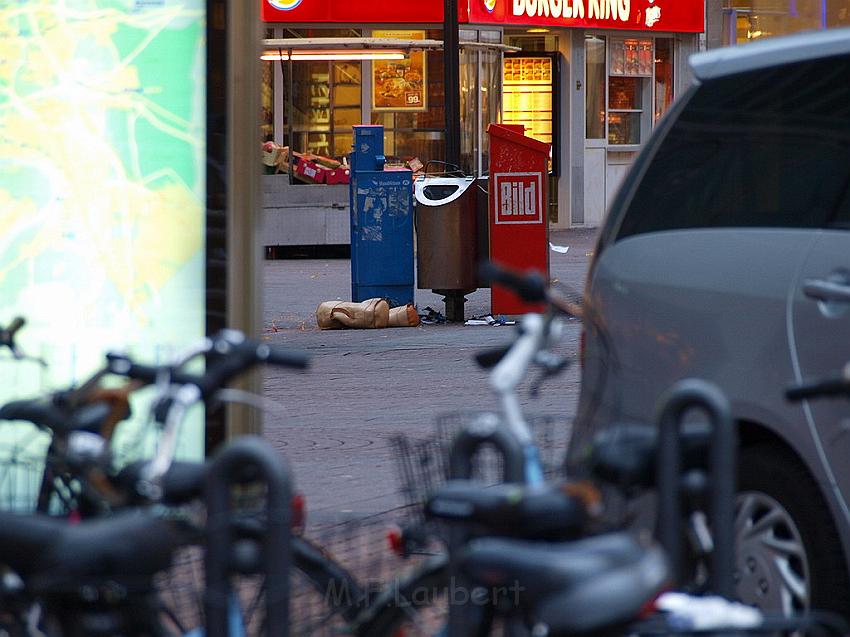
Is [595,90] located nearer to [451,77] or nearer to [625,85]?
[625,85]

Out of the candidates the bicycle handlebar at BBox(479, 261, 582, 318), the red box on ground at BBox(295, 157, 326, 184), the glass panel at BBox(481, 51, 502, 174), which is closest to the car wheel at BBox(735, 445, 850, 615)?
the bicycle handlebar at BBox(479, 261, 582, 318)

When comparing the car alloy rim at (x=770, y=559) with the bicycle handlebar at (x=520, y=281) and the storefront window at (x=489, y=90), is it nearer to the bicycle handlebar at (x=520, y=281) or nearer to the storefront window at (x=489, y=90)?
the bicycle handlebar at (x=520, y=281)

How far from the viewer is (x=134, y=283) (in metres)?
5.69

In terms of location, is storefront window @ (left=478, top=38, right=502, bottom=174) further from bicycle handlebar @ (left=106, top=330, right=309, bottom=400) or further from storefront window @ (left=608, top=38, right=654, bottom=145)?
bicycle handlebar @ (left=106, top=330, right=309, bottom=400)

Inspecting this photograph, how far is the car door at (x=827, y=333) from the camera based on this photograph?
406 cm

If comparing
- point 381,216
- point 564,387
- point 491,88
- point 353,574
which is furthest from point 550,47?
point 353,574

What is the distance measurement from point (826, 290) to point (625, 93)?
2547 cm

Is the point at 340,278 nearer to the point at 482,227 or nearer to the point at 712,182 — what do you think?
the point at 482,227

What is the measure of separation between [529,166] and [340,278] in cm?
600

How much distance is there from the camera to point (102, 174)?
5.67m

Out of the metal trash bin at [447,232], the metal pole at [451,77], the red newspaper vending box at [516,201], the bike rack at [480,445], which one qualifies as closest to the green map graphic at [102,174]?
the bike rack at [480,445]

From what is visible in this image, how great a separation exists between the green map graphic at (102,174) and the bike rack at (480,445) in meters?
2.46

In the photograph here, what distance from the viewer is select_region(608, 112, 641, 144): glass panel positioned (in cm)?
2881

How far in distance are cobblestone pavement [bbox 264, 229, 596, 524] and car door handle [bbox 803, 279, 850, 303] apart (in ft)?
9.34
